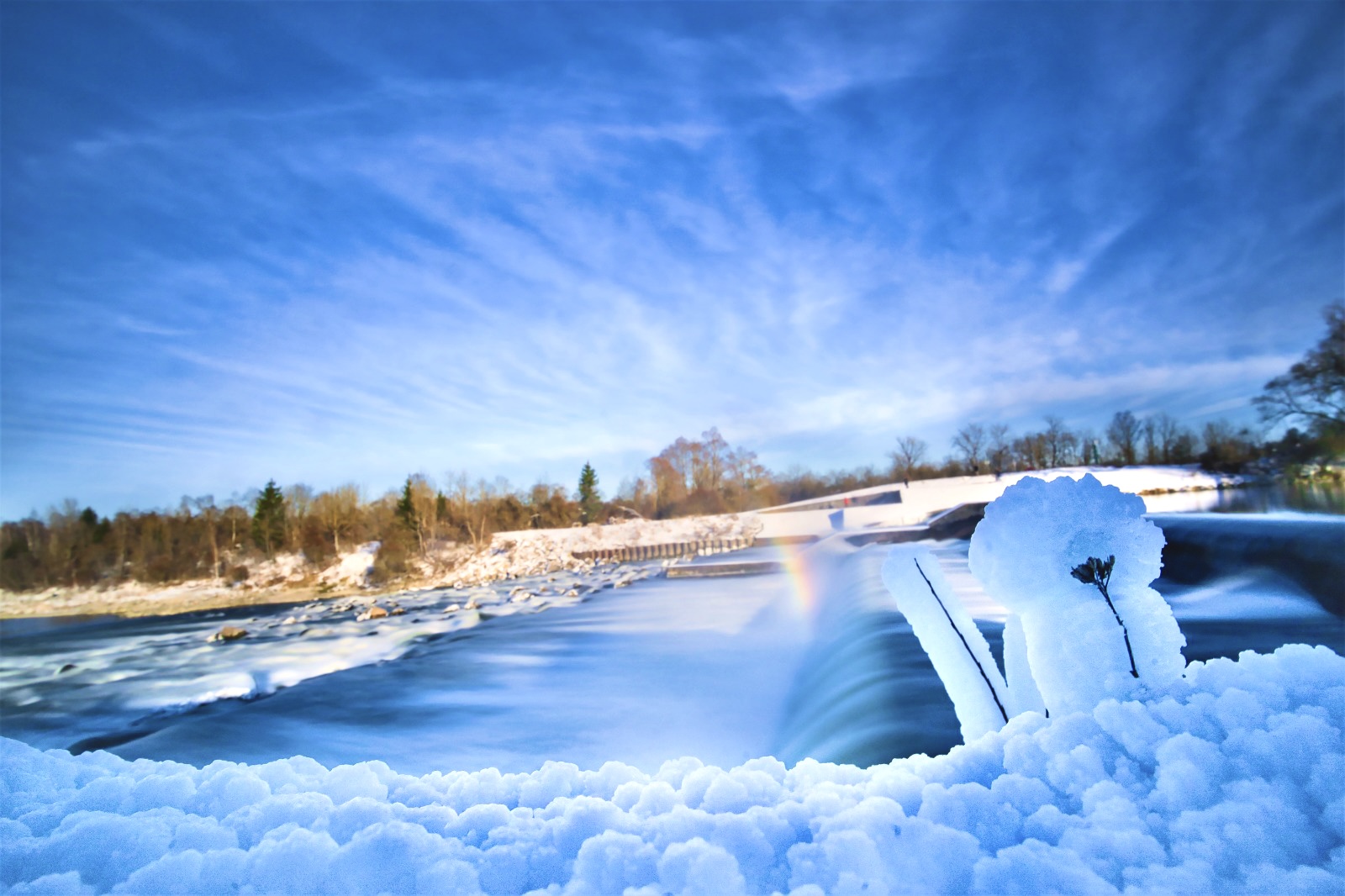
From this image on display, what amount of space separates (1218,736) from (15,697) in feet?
25.4

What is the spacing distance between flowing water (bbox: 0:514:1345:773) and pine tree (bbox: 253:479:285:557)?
8.94ft

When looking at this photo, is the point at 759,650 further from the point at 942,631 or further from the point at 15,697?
the point at 15,697

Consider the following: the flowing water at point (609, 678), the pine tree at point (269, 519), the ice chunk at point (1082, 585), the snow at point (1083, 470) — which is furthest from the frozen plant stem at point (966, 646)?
the pine tree at point (269, 519)

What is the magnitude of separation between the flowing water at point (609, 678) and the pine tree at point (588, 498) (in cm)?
260

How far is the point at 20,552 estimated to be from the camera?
570 cm

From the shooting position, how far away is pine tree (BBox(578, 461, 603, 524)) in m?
9.66

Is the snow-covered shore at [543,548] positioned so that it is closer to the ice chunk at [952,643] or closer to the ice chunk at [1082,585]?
the ice chunk at [1082,585]

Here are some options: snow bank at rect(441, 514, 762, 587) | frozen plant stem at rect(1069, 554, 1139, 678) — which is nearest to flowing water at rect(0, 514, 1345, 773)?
frozen plant stem at rect(1069, 554, 1139, 678)

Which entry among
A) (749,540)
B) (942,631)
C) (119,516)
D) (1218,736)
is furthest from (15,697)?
(749,540)

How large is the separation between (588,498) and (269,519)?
5951mm

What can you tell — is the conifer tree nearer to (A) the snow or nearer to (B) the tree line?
(B) the tree line

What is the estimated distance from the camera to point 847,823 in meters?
0.70

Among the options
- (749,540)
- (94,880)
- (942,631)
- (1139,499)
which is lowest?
(749,540)

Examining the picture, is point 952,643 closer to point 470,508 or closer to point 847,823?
point 847,823
